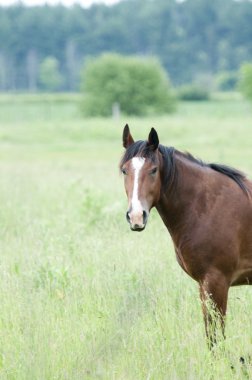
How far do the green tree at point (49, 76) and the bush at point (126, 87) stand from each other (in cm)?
3374

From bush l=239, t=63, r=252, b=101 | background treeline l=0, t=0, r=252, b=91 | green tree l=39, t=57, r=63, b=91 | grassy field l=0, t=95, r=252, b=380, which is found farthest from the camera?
background treeline l=0, t=0, r=252, b=91

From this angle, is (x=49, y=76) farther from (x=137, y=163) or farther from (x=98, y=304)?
(x=137, y=163)

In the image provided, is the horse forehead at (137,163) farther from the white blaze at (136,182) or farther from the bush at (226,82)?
the bush at (226,82)

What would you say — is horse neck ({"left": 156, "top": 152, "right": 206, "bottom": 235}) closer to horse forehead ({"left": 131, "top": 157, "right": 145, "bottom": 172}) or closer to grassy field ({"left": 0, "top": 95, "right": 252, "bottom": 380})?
horse forehead ({"left": 131, "top": 157, "right": 145, "bottom": 172})

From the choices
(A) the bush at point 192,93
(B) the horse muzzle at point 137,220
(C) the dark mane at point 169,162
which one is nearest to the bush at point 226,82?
(A) the bush at point 192,93

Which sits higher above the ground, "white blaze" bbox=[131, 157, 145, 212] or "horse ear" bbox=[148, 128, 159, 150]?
"horse ear" bbox=[148, 128, 159, 150]

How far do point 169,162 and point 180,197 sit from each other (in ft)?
0.97

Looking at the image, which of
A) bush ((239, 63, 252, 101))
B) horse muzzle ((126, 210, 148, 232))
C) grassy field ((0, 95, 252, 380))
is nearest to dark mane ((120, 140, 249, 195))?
horse muzzle ((126, 210, 148, 232))

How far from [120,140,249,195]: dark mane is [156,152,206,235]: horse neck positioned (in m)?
0.06

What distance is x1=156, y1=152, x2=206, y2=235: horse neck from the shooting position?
18.3 ft

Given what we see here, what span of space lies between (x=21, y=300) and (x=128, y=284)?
106 centimetres

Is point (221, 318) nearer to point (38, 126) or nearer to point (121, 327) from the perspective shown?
point (121, 327)

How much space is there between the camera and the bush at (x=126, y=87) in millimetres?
60875

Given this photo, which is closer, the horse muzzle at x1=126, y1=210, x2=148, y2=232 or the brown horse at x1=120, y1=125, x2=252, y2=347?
the horse muzzle at x1=126, y1=210, x2=148, y2=232
